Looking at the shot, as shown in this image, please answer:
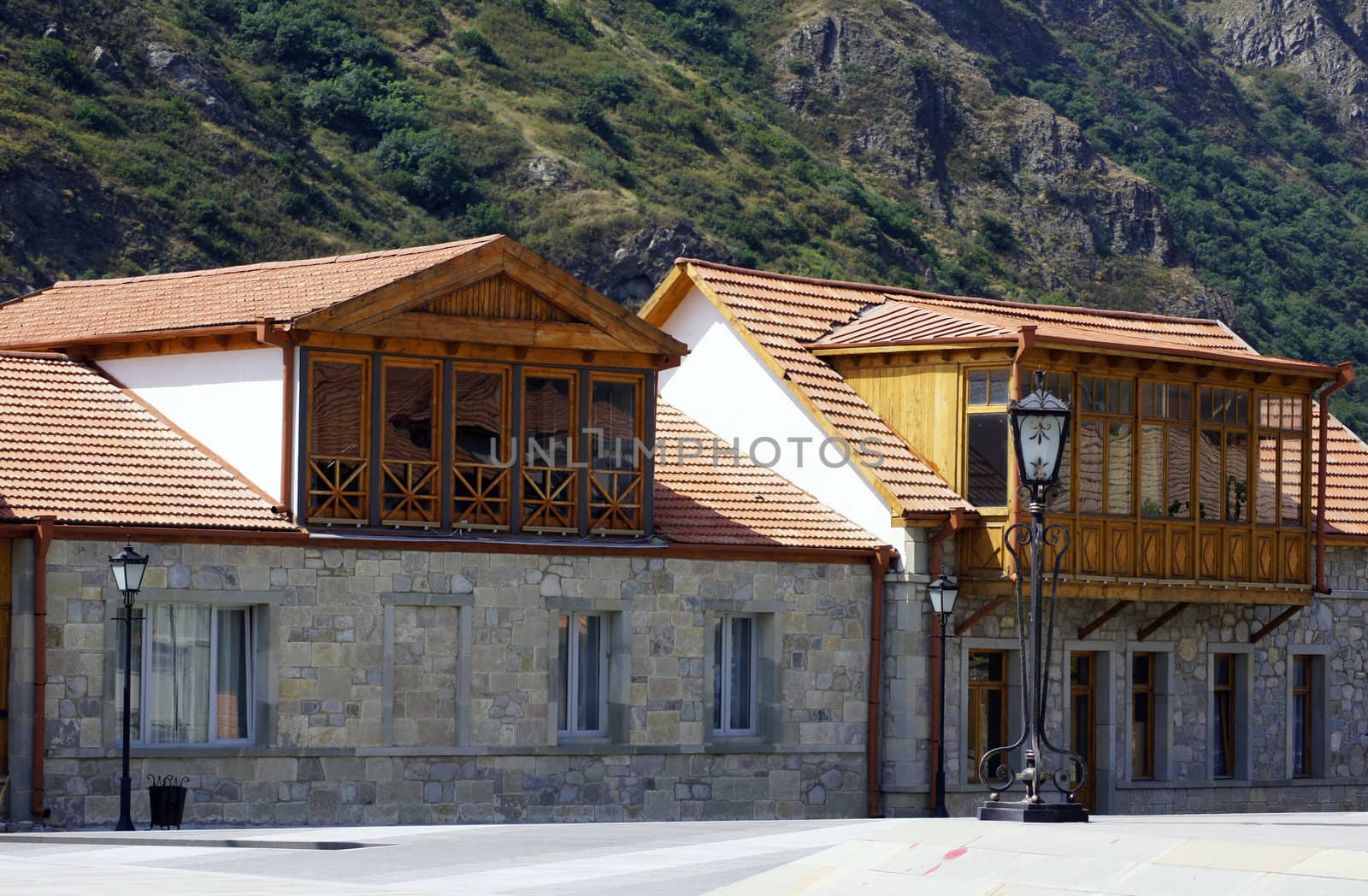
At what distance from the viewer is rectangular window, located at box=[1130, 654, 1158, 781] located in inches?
1179

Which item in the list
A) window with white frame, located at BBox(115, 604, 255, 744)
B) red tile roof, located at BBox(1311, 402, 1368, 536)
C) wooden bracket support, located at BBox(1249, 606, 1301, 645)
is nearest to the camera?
window with white frame, located at BBox(115, 604, 255, 744)

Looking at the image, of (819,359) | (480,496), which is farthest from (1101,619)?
(480,496)

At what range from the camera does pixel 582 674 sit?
25.8 metres

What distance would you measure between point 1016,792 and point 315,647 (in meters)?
9.25

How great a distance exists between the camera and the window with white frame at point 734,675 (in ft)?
87.7

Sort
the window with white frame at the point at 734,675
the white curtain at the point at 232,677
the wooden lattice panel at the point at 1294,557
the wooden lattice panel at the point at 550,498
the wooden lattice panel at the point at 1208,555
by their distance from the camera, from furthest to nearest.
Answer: the wooden lattice panel at the point at 1294,557
the wooden lattice panel at the point at 1208,555
the window with white frame at the point at 734,675
the wooden lattice panel at the point at 550,498
the white curtain at the point at 232,677

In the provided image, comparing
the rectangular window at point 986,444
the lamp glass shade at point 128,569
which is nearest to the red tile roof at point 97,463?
the lamp glass shade at point 128,569

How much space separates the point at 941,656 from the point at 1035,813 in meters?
9.78

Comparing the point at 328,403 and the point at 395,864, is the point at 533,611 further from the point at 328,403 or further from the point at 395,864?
the point at 395,864

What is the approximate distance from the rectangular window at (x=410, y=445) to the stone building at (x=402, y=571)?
1.1 inches

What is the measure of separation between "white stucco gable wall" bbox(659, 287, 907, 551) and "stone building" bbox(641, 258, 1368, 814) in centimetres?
3

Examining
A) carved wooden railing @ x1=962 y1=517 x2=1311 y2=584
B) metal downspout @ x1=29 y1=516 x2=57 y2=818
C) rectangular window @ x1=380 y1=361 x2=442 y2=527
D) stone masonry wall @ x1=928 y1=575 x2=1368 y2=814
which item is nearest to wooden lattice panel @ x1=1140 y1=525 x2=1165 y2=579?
carved wooden railing @ x1=962 y1=517 x2=1311 y2=584

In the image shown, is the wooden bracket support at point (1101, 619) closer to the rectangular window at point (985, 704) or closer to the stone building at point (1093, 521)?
the stone building at point (1093, 521)

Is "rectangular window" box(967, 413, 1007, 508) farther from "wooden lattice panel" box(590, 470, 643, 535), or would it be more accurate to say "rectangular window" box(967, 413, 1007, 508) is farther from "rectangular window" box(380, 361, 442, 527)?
"rectangular window" box(380, 361, 442, 527)
